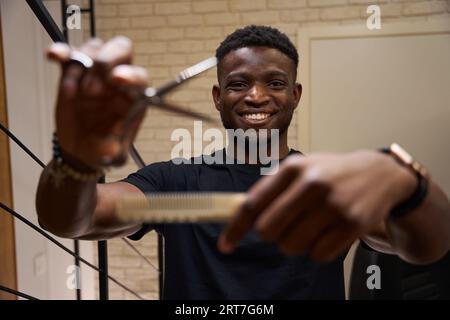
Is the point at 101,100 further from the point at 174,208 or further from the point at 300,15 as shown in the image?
the point at 300,15

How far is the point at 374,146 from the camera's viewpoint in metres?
2.07

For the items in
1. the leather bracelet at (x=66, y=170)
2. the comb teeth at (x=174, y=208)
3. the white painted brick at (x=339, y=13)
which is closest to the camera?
the comb teeth at (x=174, y=208)

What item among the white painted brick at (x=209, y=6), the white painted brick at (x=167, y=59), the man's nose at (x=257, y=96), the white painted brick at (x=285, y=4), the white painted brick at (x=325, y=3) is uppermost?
the white painted brick at (x=209, y=6)

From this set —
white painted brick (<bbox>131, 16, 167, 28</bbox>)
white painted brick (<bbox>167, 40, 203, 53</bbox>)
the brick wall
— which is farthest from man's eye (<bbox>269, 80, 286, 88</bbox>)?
white painted brick (<bbox>131, 16, 167, 28</bbox>)

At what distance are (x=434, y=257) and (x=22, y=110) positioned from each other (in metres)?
1.72

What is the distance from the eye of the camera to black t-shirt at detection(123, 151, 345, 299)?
771 millimetres

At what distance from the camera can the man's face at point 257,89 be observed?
2.66ft

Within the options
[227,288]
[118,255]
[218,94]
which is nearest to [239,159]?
[218,94]

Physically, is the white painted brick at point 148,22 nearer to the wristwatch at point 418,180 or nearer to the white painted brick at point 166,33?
the white painted brick at point 166,33

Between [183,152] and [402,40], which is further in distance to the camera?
[183,152]

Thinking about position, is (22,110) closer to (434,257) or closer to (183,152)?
(183,152)

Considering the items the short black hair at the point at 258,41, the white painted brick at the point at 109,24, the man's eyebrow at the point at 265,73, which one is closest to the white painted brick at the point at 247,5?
the white painted brick at the point at 109,24

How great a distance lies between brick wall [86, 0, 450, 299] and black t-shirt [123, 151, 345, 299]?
1.29 m

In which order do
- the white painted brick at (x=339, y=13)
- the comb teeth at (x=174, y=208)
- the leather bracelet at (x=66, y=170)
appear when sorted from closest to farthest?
the comb teeth at (x=174, y=208)
the leather bracelet at (x=66, y=170)
the white painted brick at (x=339, y=13)
